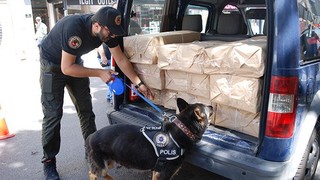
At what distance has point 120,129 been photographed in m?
2.65

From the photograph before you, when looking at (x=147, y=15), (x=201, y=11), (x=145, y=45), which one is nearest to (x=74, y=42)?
(x=145, y=45)

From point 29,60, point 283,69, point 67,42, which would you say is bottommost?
point 29,60

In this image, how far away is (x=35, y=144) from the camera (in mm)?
4129

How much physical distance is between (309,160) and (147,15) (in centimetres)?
284

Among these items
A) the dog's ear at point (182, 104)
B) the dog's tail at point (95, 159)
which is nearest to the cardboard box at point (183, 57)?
the dog's ear at point (182, 104)

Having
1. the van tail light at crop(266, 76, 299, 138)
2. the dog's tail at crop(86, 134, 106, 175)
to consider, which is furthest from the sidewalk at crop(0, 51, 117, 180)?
the van tail light at crop(266, 76, 299, 138)

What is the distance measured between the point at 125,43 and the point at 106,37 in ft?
1.47

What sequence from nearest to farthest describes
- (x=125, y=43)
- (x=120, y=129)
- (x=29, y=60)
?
(x=120, y=129) → (x=125, y=43) → (x=29, y=60)

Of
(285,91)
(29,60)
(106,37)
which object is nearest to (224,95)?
(285,91)

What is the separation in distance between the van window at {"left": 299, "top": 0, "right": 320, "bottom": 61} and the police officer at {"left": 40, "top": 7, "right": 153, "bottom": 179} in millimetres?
1474

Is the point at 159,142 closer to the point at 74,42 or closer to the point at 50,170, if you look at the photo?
the point at 74,42

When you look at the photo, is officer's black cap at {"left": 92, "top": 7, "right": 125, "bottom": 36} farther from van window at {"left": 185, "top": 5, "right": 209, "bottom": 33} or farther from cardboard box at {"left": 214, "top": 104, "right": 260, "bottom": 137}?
van window at {"left": 185, "top": 5, "right": 209, "bottom": 33}

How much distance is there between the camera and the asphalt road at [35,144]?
3.27m

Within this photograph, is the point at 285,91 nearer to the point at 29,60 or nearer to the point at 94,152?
the point at 94,152
